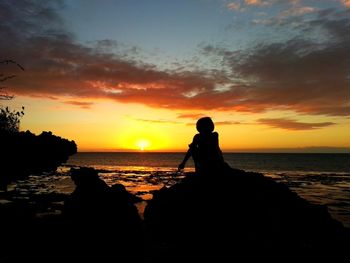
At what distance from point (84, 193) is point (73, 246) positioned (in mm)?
2561

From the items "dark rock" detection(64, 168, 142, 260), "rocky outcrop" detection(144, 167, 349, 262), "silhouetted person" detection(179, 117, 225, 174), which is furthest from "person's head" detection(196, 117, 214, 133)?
"dark rock" detection(64, 168, 142, 260)

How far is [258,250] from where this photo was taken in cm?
889

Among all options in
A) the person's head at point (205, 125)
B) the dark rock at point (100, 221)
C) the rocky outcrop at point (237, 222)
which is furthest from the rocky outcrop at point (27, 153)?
the person's head at point (205, 125)

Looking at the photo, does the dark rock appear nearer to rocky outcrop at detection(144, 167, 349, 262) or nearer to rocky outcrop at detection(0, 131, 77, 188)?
rocky outcrop at detection(144, 167, 349, 262)

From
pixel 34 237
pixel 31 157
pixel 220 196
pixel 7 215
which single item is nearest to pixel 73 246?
pixel 34 237

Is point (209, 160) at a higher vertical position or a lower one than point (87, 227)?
higher

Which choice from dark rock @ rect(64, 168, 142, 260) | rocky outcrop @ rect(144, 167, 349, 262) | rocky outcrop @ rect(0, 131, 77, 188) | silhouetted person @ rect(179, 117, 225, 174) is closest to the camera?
rocky outcrop @ rect(144, 167, 349, 262)

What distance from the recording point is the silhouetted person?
1159 cm

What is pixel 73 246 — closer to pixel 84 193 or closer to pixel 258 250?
pixel 84 193

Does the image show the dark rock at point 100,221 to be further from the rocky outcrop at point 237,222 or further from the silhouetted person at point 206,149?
the silhouetted person at point 206,149

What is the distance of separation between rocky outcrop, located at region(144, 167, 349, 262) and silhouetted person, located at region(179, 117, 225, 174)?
1.26ft

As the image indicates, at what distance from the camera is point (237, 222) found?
9789 millimetres

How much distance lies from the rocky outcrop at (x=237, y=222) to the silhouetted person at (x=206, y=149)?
1.26ft

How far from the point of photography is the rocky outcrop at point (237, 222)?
920 centimetres
